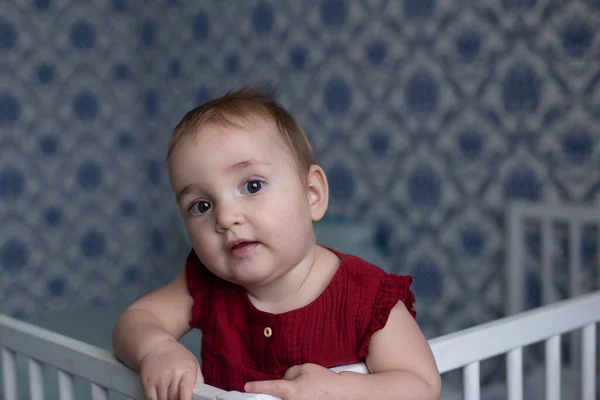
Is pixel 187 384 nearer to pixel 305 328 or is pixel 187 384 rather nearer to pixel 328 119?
pixel 305 328

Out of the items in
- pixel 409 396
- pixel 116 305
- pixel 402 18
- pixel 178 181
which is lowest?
pixel 116 305

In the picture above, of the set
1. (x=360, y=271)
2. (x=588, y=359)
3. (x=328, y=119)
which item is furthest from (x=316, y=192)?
(x=328, y=119)

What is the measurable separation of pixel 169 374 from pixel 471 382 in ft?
1.08

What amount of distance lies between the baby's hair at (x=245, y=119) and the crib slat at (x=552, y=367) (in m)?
0.37

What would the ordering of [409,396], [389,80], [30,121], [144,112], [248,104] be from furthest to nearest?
[144,112], [30,121], [389,80], [248,104], [409,396]

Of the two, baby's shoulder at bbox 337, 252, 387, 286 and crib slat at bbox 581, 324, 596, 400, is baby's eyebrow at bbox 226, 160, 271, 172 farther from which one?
crib slat at bbox 581, 324, 596, 400

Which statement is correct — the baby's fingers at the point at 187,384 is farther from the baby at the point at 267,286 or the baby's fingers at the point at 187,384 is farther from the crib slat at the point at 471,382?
the crib slat at the point at 471,382

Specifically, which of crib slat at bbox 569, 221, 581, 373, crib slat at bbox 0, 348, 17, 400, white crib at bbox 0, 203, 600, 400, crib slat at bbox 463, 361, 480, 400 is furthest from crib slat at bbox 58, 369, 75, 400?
crib slat at bbox 569, 221, 581, 373

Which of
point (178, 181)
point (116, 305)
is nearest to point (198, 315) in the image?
point (178, 181)

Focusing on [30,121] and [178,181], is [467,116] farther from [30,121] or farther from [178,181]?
[30,121]

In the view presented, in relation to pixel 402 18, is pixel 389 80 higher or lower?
lower

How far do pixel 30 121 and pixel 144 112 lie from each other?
1.31ft

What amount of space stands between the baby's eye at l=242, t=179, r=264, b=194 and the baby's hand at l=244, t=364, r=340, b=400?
0.61 ft

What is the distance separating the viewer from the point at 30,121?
2.23 metres
